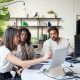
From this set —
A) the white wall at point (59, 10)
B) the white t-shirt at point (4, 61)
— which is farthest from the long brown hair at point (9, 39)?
the white wall at point (59, 10)

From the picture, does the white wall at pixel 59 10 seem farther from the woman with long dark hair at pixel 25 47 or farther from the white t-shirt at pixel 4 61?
the white t-shirt at pixel 4 61

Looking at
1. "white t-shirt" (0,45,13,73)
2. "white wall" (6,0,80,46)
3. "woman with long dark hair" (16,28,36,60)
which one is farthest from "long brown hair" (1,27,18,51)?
"white wall" (6,0,80,46)

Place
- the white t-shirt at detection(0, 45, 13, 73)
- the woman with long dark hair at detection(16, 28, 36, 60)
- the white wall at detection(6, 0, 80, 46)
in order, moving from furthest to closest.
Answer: the white wall at detection(6, 0, 80, 46) → the woman with long dark hair at detection(16, 28, 36, 60) → the white t-shirt at detection(0, 45, 13, 73)

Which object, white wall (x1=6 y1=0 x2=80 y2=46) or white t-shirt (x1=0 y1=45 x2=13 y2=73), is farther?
white wall (x1=6 y1=0 x2=80 y2=46)

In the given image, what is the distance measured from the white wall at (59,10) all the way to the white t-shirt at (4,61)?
385 centimetres

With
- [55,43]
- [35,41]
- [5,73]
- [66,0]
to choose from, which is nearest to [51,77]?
[5,73]

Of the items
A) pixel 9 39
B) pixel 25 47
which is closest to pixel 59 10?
pixel 25 47

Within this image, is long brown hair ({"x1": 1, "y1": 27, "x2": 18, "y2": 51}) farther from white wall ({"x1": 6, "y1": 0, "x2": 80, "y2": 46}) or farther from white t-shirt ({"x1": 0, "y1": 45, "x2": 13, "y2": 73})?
white wall ({"x1": 6, "y1": 0, "x2": 80, "y2": 46})

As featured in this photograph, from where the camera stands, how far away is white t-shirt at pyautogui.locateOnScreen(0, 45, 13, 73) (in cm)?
242

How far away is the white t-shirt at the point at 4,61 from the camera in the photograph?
242 centimetres

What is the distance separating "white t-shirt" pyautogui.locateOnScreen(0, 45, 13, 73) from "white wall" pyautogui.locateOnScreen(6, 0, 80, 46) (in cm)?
Answer: 385

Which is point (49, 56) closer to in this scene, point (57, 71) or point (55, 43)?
point (57, 71)

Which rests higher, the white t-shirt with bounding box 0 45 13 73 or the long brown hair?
A: the long brown hair

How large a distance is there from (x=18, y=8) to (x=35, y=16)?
598 millimetres
